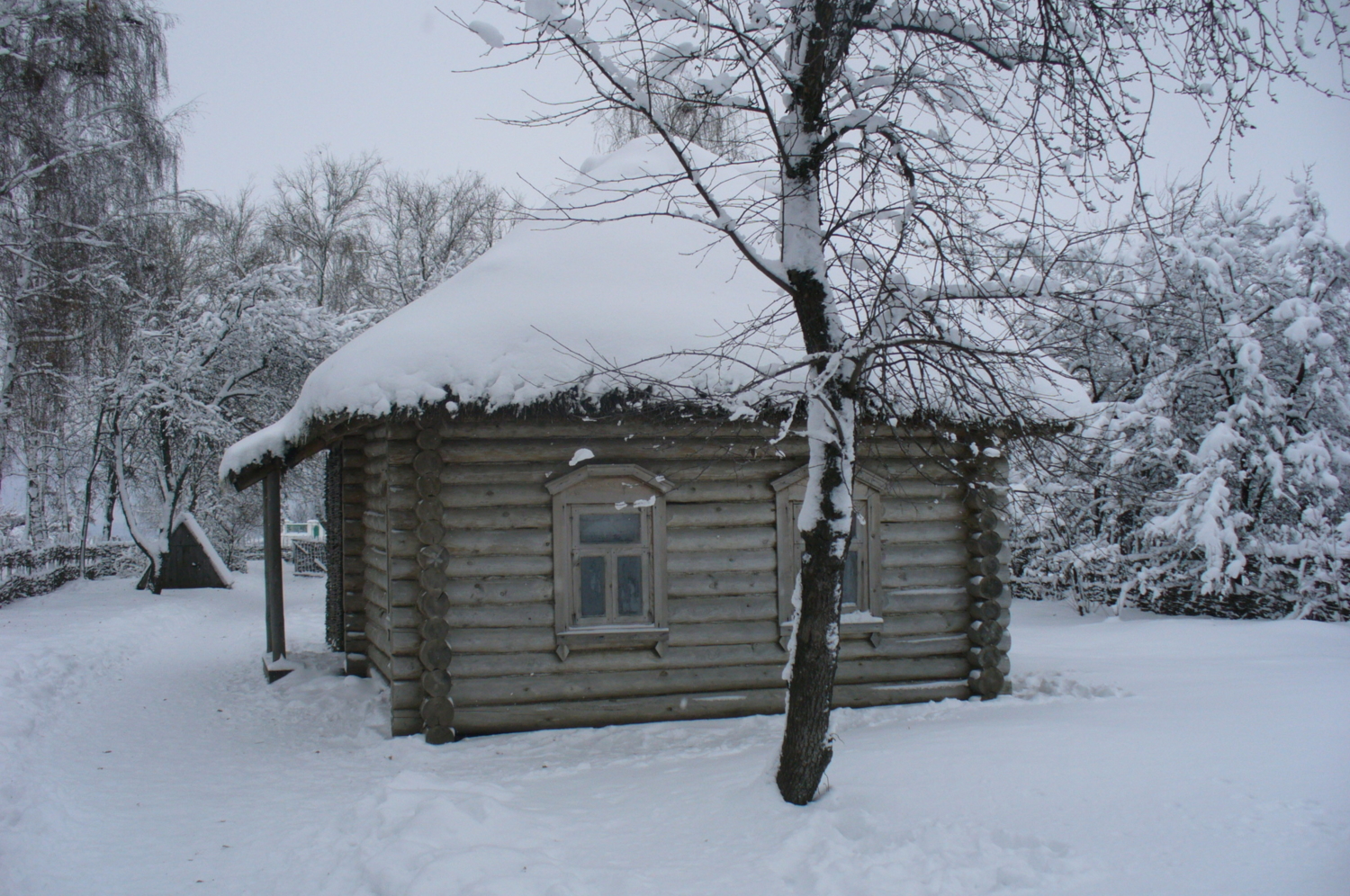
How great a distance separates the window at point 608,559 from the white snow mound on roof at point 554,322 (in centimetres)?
104

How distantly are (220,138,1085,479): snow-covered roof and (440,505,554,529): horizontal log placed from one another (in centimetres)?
108

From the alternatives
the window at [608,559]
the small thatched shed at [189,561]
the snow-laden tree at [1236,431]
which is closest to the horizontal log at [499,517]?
the window at [608,559]

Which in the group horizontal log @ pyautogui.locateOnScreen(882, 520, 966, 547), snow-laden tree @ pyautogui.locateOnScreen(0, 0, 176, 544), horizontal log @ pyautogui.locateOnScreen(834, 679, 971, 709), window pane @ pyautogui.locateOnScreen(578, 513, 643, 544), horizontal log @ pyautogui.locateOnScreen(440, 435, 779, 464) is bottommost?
horizontal log @ pyautogui.locateOnScreen(834, 679, 971, 709)

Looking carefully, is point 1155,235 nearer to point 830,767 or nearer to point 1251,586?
point 830,767

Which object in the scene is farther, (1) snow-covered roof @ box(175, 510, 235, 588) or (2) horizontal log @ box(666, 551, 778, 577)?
(1) snow-covered roof @ box(175, 510, 235, 588)

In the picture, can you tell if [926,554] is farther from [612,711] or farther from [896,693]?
[612,711]

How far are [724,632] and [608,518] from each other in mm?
1486

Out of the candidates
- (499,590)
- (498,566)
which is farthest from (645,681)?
(498,566)

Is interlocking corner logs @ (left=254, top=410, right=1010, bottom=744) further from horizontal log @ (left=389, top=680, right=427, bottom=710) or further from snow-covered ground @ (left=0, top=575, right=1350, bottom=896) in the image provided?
snow-covered ground @ (left=0, top=575, right=1350, bottom=896)

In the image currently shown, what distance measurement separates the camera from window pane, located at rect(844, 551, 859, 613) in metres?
8.12

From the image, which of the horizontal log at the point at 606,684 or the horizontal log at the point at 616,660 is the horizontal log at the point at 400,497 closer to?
the horizontal log at the point at 616,660

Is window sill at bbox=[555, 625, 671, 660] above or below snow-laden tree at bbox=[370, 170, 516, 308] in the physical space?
below

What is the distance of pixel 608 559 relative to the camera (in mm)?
7426

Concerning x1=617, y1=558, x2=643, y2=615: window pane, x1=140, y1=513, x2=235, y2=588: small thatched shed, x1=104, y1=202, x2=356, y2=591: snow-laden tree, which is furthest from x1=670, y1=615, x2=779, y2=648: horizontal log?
x1=140, y1=513, x2=235, y2=588: small thatched shed
